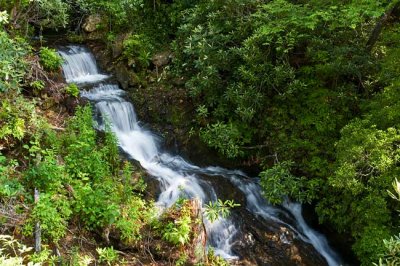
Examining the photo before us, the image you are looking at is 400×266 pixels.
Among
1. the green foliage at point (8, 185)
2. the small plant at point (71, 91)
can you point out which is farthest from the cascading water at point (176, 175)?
the green foliage at point (8, 185)

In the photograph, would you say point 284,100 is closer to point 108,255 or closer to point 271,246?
point 271,246

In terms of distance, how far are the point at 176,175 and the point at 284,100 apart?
3178 millimetres

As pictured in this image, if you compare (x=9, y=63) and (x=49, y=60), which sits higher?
(x=9, y=63)

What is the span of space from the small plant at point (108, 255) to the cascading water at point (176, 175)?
1.70 meters

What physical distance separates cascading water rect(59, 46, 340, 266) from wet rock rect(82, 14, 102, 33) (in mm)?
1564

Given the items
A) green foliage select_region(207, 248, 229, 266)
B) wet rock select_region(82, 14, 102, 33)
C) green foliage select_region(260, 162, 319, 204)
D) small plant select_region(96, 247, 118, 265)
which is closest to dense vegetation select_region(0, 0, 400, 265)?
green foliage select_region(260, 162, 319, 204)

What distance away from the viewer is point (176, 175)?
7.79 m

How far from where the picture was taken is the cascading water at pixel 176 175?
6789mm

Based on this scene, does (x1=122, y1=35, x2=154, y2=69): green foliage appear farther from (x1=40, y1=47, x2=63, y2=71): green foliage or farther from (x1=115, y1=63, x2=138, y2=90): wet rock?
(x1=40, y1=47, x2=63, y2=71): green foliage

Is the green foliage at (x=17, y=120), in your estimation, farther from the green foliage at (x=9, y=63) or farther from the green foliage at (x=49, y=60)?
the green foliage at (x=49, y=60)

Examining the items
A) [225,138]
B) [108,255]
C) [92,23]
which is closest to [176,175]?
[225,138]

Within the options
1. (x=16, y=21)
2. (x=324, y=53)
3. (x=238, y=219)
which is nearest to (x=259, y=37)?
(x=324, y=53)

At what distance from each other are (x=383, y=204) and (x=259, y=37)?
4532 millimetres

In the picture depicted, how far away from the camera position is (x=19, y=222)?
4809mm
